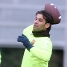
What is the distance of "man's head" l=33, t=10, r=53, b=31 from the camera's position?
5.95m

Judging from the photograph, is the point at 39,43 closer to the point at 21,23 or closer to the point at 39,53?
the point at 39,53

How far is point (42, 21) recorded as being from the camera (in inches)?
236

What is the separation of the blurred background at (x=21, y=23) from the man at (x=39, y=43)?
5.31 meters

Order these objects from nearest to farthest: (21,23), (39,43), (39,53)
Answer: (39,53), (39,43), (21,23)

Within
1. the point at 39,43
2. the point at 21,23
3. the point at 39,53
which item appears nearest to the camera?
the point at 39,53

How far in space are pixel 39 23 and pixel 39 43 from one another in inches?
8.5

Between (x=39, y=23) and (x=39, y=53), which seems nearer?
(x=39, y=53)

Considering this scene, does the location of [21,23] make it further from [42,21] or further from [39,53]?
[39,53]

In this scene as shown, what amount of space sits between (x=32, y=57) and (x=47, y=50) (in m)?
0.19

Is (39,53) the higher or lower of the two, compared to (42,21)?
lower

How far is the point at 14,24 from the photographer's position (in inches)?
455

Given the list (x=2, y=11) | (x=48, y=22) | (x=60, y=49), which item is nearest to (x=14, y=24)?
(x=2, y=11)

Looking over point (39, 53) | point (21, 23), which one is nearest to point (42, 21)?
point (39, 53)

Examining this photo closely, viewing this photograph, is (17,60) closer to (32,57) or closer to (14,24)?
(14,24)
